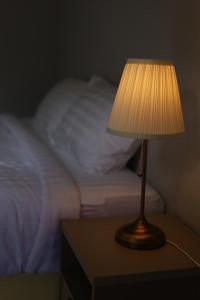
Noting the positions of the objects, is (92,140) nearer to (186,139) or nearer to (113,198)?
(113,198)

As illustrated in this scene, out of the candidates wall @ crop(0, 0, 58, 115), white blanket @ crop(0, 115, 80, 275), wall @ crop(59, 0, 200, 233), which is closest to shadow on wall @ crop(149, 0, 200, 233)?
wall @ crop(59, 0, 200, 233)

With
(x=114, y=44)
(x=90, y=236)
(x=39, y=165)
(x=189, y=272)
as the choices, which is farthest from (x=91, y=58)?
(x=189, y=272)

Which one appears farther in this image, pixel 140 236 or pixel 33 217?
pixel 33 217

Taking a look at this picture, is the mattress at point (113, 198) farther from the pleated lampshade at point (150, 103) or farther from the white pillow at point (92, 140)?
the pleated lampshade at point (150, 103)

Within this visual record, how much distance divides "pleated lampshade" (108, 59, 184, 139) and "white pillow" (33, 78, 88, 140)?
1.12 meters

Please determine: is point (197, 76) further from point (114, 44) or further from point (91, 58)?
point (91, 58)

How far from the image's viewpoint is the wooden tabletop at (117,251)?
4.24 feet

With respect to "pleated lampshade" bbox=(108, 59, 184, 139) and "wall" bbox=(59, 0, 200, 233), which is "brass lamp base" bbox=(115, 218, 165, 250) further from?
"pleated lampshade" bbox=(108, 59, 184, 139)

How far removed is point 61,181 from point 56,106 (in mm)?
958

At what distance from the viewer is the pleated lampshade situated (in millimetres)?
1309

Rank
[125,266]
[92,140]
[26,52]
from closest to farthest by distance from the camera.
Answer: [125,266] < [92,140] < [26,52]

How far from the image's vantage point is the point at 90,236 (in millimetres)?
1497

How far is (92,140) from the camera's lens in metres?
1.98

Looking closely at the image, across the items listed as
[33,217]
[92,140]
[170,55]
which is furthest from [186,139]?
[33,217]
